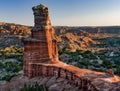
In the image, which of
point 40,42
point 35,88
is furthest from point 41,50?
point 35,88

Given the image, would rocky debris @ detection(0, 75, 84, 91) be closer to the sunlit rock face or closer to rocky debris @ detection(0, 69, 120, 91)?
rocky debris @ detection(0, 69, 120, 91)

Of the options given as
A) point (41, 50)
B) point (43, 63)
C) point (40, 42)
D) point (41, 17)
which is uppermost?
point (41, 17)

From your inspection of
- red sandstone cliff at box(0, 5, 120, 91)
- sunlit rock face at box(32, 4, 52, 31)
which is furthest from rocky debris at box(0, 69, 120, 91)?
sunlit rock face at box(32, 4, 52, 31)

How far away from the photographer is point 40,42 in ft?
111

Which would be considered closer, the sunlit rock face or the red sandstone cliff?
the red sandstone cliff

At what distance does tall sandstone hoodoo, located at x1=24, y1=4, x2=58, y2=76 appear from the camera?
110 feet

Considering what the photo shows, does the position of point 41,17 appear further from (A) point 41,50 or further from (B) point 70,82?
(B) point 70,82

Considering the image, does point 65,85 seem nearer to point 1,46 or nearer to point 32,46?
point 32,46

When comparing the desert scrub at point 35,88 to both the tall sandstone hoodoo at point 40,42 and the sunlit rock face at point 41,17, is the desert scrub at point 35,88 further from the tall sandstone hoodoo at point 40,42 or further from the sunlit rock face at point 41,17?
the sunlit rock face at point 41,17

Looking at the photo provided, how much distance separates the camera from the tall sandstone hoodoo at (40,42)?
33531 mm

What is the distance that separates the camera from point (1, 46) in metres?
150

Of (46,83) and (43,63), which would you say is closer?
(46,83)

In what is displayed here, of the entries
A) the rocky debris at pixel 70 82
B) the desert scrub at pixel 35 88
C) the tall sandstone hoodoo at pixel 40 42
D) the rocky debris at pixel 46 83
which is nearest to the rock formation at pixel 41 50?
the tall sandstone hoodoo at pixel 40 42

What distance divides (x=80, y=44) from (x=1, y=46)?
4652cm
